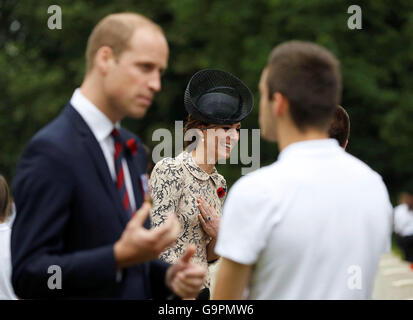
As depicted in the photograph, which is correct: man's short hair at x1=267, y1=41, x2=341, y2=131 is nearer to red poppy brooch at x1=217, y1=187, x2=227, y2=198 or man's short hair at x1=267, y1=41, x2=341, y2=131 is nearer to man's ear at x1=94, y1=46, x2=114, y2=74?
man's ear at x1=94, y1=46, x2=114, y2=74

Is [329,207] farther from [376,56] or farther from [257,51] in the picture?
[376,56]

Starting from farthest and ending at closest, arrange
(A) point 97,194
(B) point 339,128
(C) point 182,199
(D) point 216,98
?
1. (D) point 216,98
2. (C) point 182,199
3. (B) point 339,128
4. (A) point 97,194

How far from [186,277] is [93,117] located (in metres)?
0.62

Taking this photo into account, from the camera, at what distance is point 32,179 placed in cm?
210

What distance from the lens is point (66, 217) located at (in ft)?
6.96

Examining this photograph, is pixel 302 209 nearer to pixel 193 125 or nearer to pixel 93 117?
pixel 93 117

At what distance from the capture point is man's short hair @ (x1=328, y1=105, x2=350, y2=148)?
3.61 m

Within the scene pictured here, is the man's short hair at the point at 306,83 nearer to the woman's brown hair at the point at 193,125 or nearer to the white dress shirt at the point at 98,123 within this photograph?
the white dress shirt at the point at 98,123

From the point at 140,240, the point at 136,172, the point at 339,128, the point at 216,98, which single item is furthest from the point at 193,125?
the point at 140,240

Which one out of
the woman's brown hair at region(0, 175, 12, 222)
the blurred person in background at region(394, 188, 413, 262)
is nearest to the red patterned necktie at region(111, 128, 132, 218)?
the woman's brown hair at region(0, 175, 12, 222)

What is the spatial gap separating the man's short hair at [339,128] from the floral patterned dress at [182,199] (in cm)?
81

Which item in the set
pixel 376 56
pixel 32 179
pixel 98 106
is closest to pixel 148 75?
pixel 98 106

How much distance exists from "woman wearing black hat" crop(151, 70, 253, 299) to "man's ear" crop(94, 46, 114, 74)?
1524 mm

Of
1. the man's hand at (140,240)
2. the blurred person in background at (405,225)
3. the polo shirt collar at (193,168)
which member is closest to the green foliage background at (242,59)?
the blurred person in background at (405,225)
